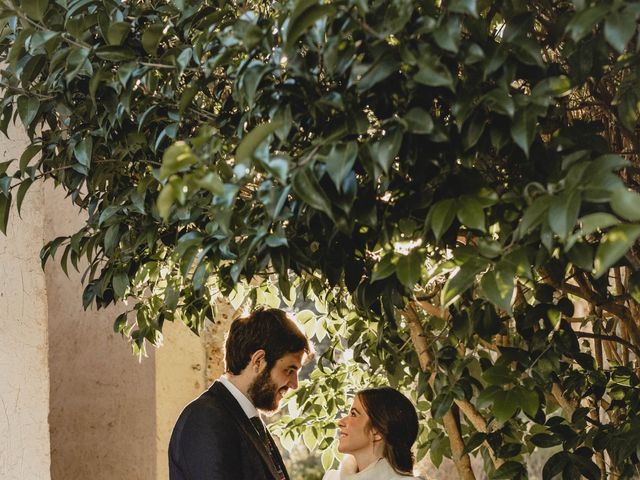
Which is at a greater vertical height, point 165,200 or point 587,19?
point 587,19

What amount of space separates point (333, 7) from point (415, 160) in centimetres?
34

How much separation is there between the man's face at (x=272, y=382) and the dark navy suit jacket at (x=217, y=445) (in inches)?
3.0

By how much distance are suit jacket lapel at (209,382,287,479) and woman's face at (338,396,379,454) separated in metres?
0.59

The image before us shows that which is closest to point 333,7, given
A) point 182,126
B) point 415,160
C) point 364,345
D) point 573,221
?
point 415,160

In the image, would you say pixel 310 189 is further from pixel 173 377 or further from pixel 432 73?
pixel 173 377

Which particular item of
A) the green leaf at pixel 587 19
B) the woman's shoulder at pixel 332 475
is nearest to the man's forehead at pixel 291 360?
the woman's shoulder at pixel 332 475

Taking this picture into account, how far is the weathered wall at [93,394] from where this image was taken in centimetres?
474

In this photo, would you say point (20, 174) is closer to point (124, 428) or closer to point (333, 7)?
point (333, 7)

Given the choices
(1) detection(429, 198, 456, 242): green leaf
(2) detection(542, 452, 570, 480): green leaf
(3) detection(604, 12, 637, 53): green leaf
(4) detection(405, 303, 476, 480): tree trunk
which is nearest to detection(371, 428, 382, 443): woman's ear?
(4) detection(405, 303, 476, 480): tree trunk

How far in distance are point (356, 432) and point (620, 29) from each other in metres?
2.33

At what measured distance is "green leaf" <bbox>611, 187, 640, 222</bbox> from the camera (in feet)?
4.63

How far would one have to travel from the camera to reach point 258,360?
3082 millimetres

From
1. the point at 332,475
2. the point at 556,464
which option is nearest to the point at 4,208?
the point at 556,464

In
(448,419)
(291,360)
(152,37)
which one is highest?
(152,37)
